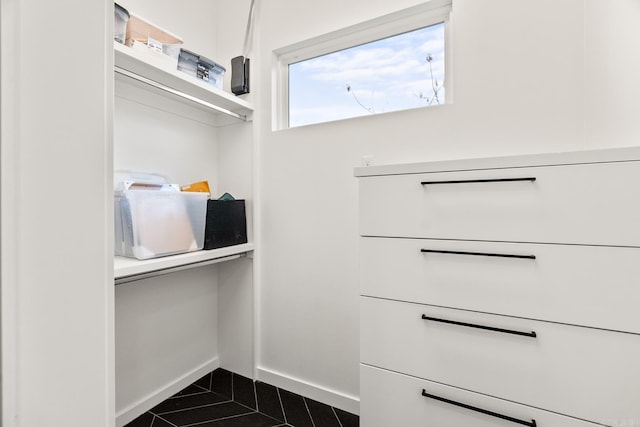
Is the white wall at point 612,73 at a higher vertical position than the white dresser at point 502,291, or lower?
higher

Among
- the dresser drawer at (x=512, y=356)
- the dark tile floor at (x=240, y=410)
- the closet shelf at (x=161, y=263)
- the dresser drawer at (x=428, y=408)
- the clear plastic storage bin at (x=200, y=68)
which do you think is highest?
the clear plastic storage bin at (x=200, y=68)

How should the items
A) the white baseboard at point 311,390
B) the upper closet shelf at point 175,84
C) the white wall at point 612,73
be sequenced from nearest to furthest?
the white wall at point 612,73 → the upper closet shelf at point 175,84 → the white baseboard at point 311,390

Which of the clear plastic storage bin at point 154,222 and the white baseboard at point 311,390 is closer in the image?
the clear plastic storage bin at point 154,222

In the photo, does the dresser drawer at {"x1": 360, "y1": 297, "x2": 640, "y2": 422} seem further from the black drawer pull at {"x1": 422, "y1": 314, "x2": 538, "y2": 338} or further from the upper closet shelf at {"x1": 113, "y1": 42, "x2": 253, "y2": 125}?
the upper closet shelf at {"x1": 113, "y1": 42, "x2": 253, "y2": 125}

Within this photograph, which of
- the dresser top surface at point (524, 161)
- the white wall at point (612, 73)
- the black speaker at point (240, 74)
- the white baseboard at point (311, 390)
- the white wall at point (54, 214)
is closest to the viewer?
the white wall at point (54, 214)

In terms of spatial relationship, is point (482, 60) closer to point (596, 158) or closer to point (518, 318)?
point (596, 158)

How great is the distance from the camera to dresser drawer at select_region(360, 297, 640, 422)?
750 mm

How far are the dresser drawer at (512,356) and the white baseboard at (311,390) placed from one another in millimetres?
572

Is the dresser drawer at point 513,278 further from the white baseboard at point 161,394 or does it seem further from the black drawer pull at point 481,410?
the white baseboard at point 161,394

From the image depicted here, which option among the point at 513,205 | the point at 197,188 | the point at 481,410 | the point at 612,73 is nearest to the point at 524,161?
the point at 513,205

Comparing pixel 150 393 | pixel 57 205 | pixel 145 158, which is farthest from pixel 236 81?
pixel 150 393

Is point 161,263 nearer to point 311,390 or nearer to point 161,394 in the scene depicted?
point 161,394

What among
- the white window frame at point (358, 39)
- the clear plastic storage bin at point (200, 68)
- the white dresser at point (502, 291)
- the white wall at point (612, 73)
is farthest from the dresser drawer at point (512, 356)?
the clear plastic storage bin at point (200, 68)

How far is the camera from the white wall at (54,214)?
0.34 meters
